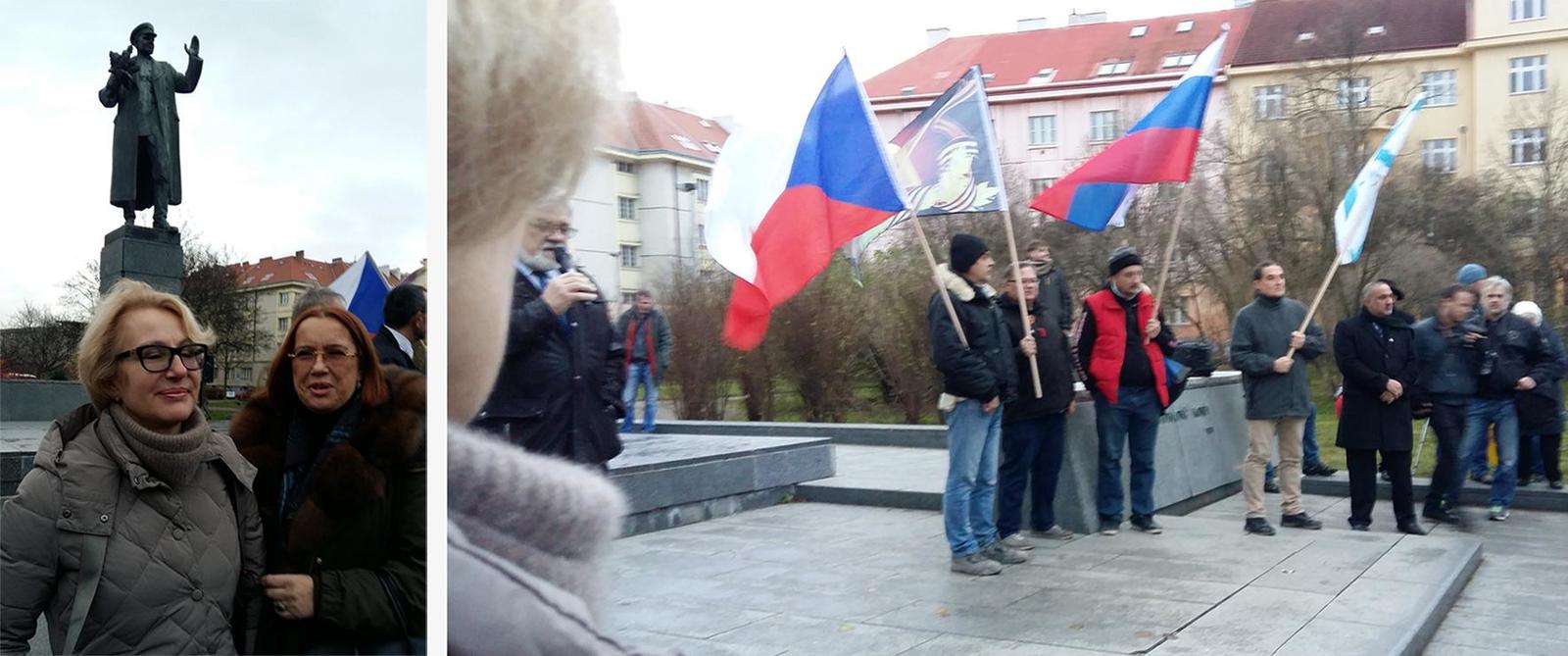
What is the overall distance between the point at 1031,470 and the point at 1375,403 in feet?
3.73

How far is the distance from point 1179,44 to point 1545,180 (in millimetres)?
1024

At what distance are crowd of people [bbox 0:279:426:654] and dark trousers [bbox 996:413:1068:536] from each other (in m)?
1.92

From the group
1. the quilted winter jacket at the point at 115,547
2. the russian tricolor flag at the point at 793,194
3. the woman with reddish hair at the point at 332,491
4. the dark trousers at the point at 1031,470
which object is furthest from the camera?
the dark trousers at the point at 1031,470

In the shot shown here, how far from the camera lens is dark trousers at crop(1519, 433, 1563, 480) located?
3.59 meters

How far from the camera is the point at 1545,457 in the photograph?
362cm

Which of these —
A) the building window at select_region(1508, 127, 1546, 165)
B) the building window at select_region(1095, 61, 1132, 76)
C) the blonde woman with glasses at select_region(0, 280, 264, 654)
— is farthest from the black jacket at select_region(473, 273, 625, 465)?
the building window at select_region(1508, 127, 1546, 165)

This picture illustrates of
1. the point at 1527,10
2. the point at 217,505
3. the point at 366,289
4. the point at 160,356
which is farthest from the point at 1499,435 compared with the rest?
the point at 160,356

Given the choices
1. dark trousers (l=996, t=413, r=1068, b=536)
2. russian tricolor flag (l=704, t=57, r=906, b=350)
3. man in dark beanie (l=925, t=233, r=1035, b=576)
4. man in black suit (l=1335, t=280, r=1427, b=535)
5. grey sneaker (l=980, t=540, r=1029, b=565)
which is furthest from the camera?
dark trousers (l=996, t=413, r=1068, b=536)

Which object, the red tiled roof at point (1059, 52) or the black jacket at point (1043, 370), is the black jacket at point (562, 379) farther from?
the black jacket at point (1043, 370)

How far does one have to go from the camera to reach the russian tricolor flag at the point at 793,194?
3807mm

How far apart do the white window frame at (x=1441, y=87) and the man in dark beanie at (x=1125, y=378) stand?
2.84 feet

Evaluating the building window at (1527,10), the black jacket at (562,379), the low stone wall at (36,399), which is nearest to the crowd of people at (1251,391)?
the building window at (1527,10)

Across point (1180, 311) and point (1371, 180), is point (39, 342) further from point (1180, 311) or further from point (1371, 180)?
point (1371, 180)

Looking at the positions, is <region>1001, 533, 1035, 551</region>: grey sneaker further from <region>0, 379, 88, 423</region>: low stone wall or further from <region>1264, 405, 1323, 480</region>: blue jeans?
<region>0, 379, 88, 423</region>: low stone wall
